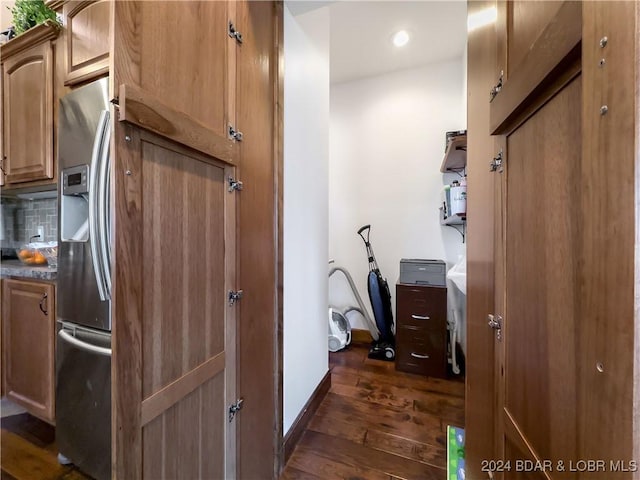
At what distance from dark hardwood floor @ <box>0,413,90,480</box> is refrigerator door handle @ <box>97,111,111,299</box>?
120cm

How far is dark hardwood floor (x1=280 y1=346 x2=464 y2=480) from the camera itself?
1354 millimetres

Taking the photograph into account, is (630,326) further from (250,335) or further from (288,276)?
(288,276)

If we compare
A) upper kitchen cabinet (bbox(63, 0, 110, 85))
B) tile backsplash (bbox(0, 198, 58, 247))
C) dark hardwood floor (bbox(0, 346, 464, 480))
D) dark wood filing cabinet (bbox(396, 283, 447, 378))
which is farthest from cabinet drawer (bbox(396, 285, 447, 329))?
tile backsplash (bbox(0, 198, 58, 247))

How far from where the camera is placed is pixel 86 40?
42.5 inches

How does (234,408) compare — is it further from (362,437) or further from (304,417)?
(362,437)

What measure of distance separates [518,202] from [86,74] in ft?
5.53

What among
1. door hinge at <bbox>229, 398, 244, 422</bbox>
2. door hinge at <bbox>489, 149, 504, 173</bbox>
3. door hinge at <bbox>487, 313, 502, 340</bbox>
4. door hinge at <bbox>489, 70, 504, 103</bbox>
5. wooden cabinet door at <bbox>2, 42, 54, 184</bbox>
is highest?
wooden cabinet door at <bbox>2, 42, 54, 184</bbox>

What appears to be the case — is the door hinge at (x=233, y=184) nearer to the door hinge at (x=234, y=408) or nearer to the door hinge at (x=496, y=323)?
the door hinge at (x=234, y=408)

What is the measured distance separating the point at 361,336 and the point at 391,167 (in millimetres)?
1969

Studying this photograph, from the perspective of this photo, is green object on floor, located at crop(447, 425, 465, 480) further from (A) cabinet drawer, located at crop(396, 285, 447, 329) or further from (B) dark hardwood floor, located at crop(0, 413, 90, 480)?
(B) dark hardwood floor, located at crop(0, 413, 90, 480)

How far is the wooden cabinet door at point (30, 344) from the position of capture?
144 cm

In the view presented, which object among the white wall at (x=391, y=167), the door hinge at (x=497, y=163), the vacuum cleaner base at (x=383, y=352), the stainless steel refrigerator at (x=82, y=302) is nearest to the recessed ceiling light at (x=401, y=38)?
the white wall at (x=391, y=167)

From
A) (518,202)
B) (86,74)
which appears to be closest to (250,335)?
(518,202)

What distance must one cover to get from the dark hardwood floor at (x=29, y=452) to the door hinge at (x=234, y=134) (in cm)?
178
